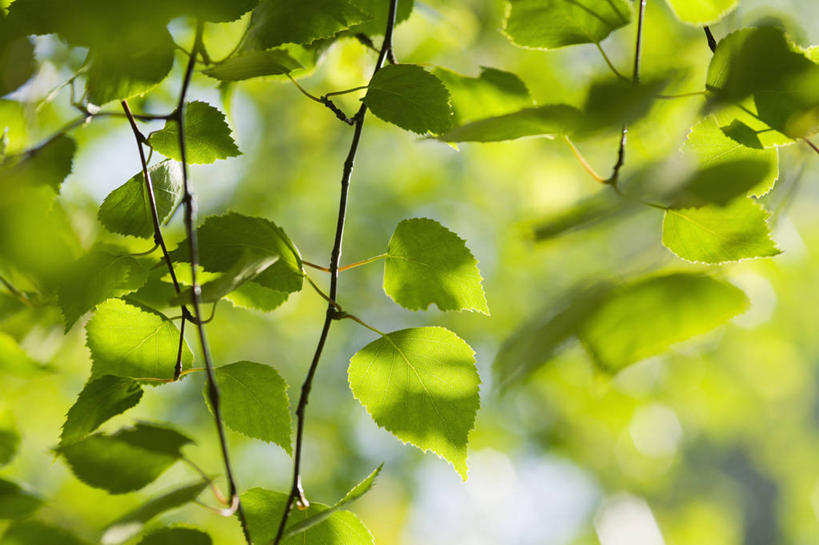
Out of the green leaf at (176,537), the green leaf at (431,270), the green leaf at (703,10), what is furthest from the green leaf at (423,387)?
the green leaf at (703,10)

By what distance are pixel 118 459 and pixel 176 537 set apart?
6 cm

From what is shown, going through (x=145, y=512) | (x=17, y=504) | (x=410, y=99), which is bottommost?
(x=17, y=504)

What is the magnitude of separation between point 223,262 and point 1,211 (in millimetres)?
118

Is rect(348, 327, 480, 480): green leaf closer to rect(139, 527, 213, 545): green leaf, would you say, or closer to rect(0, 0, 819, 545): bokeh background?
rect(139, 527, 213, 545): green leaf

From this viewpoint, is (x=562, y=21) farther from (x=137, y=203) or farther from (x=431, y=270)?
(x=137, y=203)

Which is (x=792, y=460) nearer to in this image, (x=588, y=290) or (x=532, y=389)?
(x=532, y=389)

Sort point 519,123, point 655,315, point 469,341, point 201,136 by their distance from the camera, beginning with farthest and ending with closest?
1. point 469,341
2. point 201,136
3. point 519,123
4. point 655,315

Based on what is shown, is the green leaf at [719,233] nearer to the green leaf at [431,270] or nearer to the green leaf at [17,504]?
the green leaf at [431,270]

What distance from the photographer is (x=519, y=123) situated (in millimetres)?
350

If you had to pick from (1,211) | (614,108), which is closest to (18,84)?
(1,211)

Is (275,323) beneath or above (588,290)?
beneath

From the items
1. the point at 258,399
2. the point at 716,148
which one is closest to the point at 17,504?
the point at 258,399

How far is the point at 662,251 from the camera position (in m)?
0.28

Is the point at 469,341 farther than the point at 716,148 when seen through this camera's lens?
Yes
